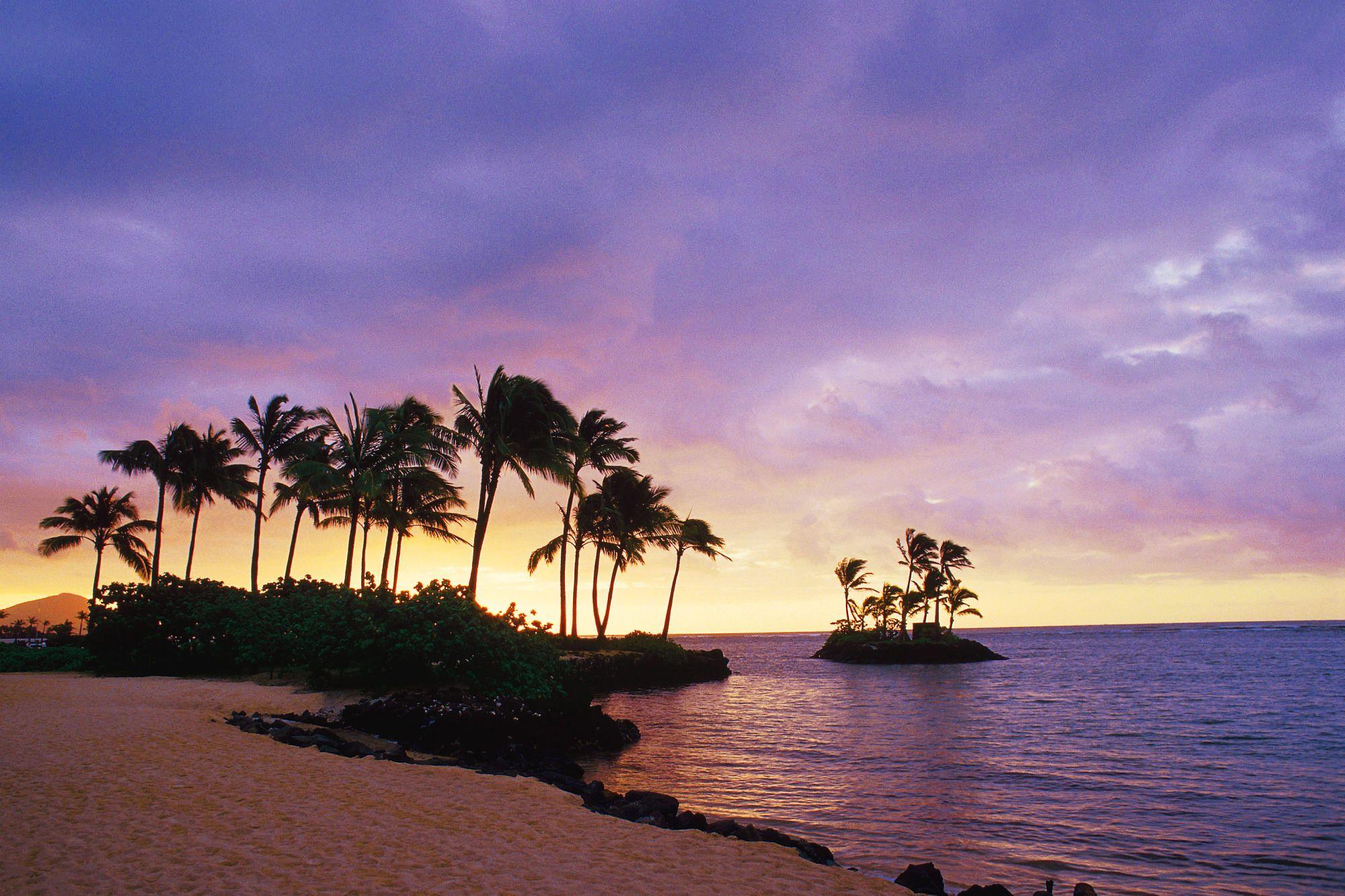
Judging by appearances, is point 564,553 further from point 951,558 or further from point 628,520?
point 951,558

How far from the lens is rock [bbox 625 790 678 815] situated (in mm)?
10453

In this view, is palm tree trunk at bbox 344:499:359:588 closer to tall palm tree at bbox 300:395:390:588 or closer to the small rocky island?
tall palm tree at bbox 300:395:390:588

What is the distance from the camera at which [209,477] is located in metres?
40.4

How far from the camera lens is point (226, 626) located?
79.0 ft

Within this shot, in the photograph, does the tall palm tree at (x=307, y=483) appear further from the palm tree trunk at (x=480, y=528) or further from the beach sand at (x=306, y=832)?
the beach sand at (x=306, y=832)

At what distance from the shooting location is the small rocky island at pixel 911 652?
233ft

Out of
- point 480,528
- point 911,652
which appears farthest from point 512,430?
point 911,652

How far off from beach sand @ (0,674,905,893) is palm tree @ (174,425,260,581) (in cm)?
3251

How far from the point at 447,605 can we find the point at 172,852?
1164 cm

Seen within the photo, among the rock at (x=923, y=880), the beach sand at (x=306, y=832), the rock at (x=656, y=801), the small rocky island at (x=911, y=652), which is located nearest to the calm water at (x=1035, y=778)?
the rock at (x=923, y=880)

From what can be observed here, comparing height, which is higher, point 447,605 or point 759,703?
point 447,605

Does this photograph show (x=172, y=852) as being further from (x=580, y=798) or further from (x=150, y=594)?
(x=150, y=594)

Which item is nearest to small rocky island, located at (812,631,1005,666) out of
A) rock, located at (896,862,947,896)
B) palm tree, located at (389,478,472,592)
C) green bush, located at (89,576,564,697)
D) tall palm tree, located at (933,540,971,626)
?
tall palm tree, located at (933,540,971,626)

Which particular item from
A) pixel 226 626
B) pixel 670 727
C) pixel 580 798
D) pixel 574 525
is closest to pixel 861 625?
pixel 574 525
